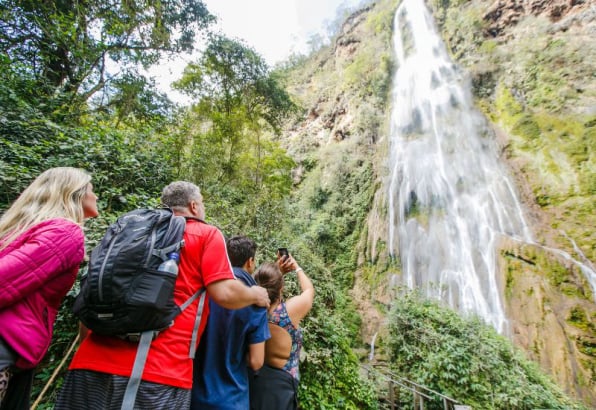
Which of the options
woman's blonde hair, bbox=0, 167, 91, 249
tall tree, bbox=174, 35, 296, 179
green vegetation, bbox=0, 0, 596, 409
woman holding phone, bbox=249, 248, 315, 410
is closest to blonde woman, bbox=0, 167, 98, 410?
woman's blonde hair, bbox=0, 167, 91, 249

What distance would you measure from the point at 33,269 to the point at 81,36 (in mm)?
7930

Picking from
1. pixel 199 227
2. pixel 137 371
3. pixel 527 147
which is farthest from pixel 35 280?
pixel 527 147

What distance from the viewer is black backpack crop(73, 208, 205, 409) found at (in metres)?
1.07

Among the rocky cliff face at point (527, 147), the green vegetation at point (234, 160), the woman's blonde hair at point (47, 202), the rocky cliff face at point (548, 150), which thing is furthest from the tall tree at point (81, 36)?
the rocky cliff face at point (548, 150)

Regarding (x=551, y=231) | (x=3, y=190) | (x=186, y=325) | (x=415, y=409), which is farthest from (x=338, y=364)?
(x=551, y=231)

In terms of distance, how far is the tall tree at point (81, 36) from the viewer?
229 inches

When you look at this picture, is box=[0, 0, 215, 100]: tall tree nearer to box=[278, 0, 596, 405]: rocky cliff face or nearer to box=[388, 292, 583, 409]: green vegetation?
box=[388, 292, 583, 409]: green vegetation

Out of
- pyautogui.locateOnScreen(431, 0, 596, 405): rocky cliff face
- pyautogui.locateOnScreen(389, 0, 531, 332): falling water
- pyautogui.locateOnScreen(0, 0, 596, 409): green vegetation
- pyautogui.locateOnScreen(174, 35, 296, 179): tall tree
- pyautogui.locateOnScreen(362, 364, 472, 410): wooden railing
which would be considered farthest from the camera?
pyautogui.locateOnScreen(389, 0, 531, 332): falling water

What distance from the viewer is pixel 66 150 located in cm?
419

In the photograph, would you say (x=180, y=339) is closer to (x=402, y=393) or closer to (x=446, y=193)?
(x=402, y=393)

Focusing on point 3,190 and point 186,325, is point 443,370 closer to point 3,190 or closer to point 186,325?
point 186,325

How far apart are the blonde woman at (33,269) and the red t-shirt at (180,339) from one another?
0.21 m

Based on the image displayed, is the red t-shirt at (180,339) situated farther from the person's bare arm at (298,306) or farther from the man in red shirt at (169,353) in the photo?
the person's bare arm at (298,306)

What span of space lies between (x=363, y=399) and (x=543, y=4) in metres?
18.9
